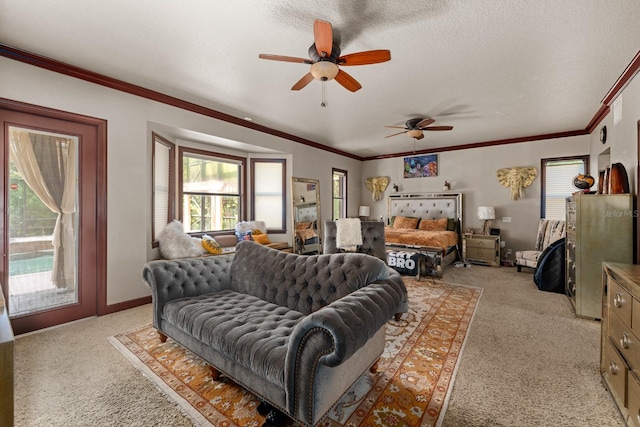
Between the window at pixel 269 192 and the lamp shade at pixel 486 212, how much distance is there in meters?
4.35

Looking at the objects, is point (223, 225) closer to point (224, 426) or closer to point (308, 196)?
point (308, 196)

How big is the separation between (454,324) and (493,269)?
3.40 metres

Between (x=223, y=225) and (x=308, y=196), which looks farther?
(x=308, y=196)

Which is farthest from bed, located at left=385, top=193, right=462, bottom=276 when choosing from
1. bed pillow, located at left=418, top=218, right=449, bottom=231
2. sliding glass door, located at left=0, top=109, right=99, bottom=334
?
sliding glass door, located at left=0, top=109, right=99, bottom=334

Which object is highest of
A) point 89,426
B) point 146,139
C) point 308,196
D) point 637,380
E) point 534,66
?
point 534,66

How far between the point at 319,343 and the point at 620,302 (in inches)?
77.9

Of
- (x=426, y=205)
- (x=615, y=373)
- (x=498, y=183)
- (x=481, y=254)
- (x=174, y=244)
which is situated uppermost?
(x=498, y=183)

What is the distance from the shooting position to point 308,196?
6.35 meters

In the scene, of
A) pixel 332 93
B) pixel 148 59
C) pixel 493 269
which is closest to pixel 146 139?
pixel 148 59

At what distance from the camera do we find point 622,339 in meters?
1.74

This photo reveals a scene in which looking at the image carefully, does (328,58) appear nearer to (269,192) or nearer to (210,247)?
(210,247)

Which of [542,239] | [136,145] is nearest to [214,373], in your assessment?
[136,145]

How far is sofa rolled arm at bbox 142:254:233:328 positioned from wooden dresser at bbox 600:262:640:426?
3.03 meters

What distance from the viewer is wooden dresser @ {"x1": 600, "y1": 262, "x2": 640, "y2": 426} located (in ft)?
5.16
